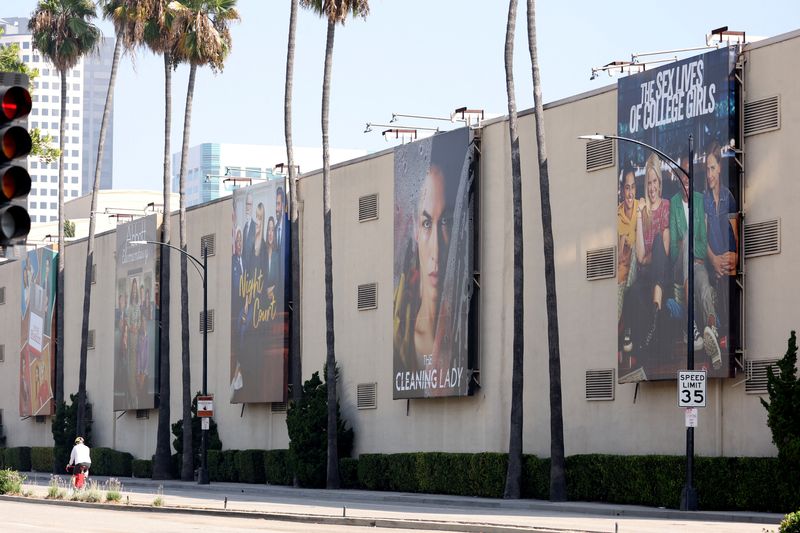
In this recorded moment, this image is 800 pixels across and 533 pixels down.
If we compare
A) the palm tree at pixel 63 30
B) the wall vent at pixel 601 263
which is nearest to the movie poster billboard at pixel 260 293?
the palm tree at pixel 63 30

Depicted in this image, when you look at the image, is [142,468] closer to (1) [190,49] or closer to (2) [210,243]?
(2) [210,243]

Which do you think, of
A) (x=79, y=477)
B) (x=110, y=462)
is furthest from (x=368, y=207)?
(x=110, y=462)

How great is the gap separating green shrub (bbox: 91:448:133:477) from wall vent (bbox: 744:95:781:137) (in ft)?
128

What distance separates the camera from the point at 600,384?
39.8 metres

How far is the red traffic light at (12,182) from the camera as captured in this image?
436 inches

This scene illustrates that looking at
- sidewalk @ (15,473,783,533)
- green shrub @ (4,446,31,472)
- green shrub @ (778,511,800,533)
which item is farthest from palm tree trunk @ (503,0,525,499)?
green shrub @ (4,446,31,472)

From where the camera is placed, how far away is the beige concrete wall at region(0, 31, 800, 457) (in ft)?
114

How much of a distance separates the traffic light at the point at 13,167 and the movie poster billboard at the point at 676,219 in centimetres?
2465

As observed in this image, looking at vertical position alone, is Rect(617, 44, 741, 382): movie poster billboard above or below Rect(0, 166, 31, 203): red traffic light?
above

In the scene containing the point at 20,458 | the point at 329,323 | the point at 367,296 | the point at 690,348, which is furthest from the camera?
the point at 20,458

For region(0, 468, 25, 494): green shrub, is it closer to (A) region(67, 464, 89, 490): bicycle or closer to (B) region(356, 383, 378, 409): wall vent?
(A) region(67, 464, 89, 490): bicycle

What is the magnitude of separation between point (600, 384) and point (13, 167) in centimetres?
3017

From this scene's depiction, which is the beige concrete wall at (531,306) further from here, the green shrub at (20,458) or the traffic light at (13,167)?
the traffic light at (13,167)

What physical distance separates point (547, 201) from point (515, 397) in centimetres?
565
